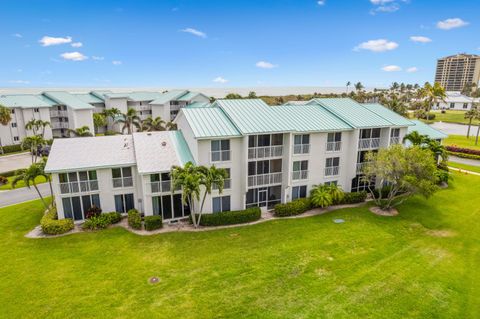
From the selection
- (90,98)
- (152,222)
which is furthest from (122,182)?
(90,98)

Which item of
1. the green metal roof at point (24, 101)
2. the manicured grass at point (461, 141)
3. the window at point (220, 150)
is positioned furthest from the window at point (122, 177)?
the manicured grass at point (461, 141)

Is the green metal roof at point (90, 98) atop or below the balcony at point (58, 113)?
atop

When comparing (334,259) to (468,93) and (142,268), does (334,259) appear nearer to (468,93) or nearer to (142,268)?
(142,268)

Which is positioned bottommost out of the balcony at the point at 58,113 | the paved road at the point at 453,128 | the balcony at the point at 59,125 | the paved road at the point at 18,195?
the paved road at the point at 18,195

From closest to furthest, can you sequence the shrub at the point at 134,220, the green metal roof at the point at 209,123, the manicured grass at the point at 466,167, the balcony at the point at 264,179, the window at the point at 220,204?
the shrub at the point at 134,220 → the green metal roof at the point at 209,123 → the window at the point at 220,204 → the balcony at the point at 264,179 → the manicured grass at the point at 466,167

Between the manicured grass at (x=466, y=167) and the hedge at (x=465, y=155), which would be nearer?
the manicured grass at (x=466, y=167)

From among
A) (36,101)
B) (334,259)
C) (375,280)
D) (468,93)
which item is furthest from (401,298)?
(468,93)

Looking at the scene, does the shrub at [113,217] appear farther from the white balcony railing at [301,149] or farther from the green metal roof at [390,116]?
the green metal roof at [390,116]
